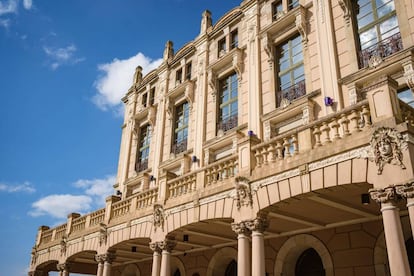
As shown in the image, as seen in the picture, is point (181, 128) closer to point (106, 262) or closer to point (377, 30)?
point (106, 262)

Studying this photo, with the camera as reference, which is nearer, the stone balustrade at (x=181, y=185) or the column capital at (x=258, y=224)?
the column capital at (x=258, y=224)

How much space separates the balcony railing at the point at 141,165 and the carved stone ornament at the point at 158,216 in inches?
434

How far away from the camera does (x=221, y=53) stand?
22.2 metres

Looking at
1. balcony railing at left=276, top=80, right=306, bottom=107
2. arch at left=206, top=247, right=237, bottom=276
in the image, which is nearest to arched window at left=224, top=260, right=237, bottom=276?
arch at left=206, top=247, right=237, bottom=276

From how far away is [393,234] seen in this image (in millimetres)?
7445

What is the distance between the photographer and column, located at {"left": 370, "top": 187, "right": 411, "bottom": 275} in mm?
7133

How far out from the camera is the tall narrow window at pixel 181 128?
74.7ft

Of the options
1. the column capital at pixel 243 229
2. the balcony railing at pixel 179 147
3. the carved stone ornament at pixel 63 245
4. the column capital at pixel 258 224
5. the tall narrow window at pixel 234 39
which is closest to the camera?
the column capital at pixel 258 224

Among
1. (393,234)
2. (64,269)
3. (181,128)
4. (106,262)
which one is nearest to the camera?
(393,234)

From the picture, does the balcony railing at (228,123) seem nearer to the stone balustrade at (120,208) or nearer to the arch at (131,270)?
the stone balustrade at (120,208)

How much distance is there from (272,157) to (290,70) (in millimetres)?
8375

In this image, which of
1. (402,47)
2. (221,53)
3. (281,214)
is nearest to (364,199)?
(281,214)

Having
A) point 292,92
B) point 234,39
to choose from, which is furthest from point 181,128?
point 292,92

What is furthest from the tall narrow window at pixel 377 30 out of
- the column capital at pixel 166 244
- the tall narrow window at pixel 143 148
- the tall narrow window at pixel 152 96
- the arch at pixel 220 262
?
the tall narrow window at pixel 152 96
